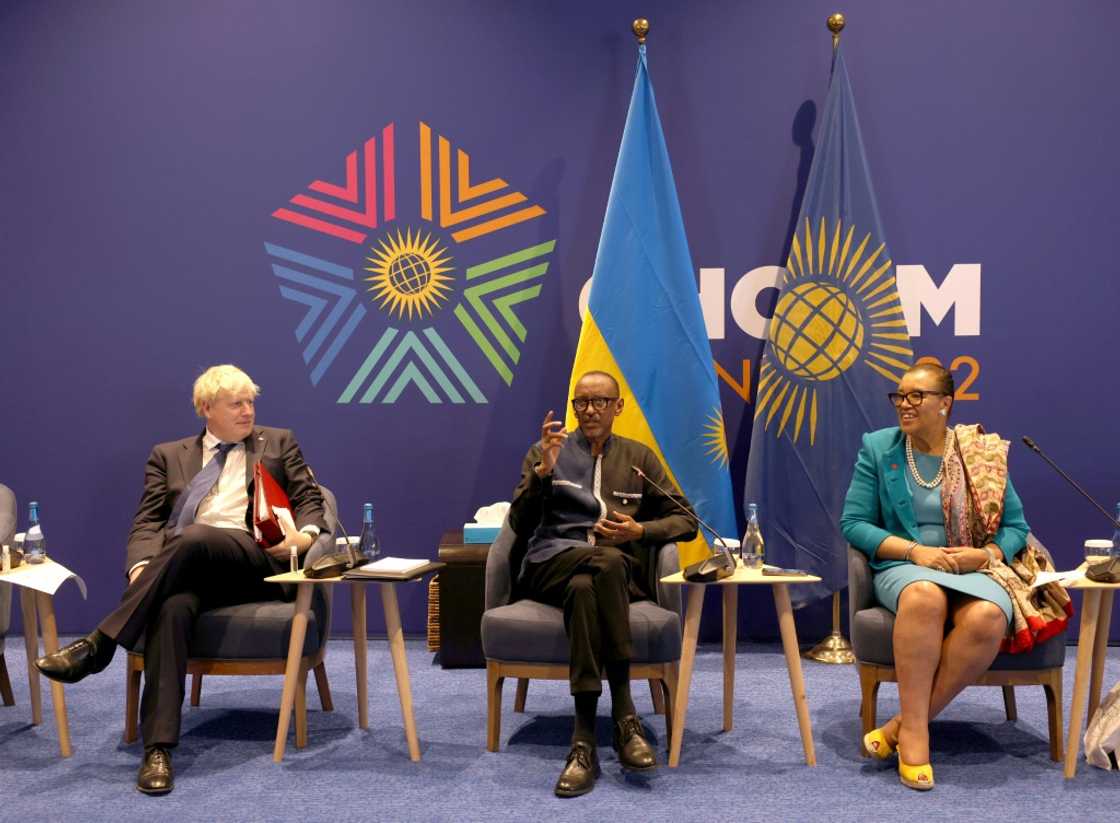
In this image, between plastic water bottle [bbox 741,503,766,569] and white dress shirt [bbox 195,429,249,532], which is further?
white dress shirt [bbox 195,429,249,532]

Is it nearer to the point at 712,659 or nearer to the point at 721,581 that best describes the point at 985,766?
the point at 721,581

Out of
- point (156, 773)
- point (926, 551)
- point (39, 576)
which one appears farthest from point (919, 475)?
point (39, 576)

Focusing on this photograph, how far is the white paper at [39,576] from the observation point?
328 centimetres

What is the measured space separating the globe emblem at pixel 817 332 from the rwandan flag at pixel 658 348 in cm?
35

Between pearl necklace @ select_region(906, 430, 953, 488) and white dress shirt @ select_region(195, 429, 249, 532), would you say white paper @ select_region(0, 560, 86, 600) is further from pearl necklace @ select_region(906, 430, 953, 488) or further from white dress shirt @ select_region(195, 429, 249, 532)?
pearl necklace @ select_region(906, 430, 953, 488)

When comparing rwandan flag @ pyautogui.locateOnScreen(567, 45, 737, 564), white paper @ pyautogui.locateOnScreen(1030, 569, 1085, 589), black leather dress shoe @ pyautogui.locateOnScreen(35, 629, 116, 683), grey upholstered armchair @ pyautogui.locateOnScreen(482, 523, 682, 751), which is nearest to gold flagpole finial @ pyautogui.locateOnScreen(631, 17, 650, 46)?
rwandan flag @ pyautogui.locateOnScreen(567, 45, 737, 564)

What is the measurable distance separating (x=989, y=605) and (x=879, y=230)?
6.56 feet

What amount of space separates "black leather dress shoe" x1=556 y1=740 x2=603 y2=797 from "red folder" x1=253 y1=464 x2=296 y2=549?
4.09 ft

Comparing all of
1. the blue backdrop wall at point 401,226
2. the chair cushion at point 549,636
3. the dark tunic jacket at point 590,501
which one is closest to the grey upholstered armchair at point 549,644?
the chair cushion at point 549,636

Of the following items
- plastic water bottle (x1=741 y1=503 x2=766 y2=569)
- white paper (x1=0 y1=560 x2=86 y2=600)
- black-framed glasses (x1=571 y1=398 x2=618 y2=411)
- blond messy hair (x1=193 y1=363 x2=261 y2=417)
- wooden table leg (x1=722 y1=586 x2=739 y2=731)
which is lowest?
wooden table leg (x1=722 y1=586 x2=739 y2=731)

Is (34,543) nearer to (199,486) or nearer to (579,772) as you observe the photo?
(199,486)

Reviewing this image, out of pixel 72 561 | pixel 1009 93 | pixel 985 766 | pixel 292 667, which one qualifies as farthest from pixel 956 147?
pixel 72 561

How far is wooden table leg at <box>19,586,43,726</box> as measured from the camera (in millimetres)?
3547

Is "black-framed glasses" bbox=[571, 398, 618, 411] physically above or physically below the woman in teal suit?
above
